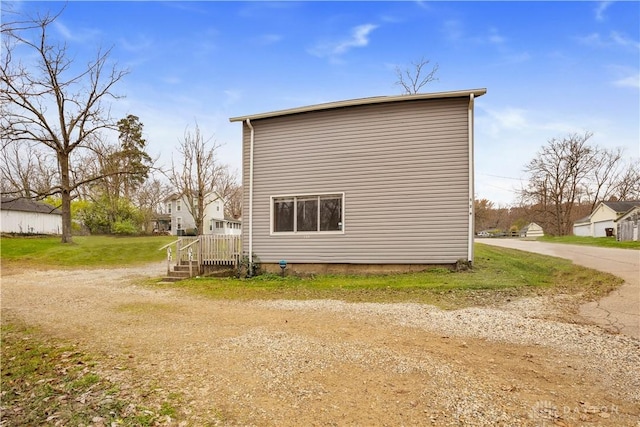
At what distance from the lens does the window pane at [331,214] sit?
420 inches

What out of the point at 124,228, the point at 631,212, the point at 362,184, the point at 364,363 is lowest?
the point at 364,363

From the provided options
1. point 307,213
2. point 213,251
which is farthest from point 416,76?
point 213,251

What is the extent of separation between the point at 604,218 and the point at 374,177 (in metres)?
36.2

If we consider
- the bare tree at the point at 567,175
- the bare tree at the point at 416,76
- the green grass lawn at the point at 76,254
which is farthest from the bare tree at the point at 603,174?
the green grass lawn at the point at 76,254

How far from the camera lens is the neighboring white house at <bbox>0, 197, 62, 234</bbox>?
27.1m

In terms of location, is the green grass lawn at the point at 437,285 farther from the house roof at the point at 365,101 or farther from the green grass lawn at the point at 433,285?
the house roof at the point at 365,101

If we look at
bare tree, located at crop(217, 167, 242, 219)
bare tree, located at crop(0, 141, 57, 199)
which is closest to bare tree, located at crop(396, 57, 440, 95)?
bare tree, located at crop(217, 167, 242, 219)

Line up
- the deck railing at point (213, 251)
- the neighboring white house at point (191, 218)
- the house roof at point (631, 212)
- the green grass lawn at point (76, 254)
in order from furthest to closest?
the neighboring white house at point (191, 218) → the house roof at point (631, 212) → the green grass lawn at point (76, 254) → the deck railing at point (213, 251)

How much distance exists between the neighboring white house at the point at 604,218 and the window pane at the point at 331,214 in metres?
30.1

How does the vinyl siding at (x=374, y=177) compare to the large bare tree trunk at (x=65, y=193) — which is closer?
the vinyl siding at (x=374, y=177)

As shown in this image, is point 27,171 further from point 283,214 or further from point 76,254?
point 283,214

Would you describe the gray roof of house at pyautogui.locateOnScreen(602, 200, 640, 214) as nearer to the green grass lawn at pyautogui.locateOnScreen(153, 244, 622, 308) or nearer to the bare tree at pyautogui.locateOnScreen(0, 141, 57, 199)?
the green grass lawn at pyautogui.locateOnScreen(153, 244, 622, 308)

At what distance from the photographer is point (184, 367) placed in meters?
3.72

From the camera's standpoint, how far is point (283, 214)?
11.2 meters
